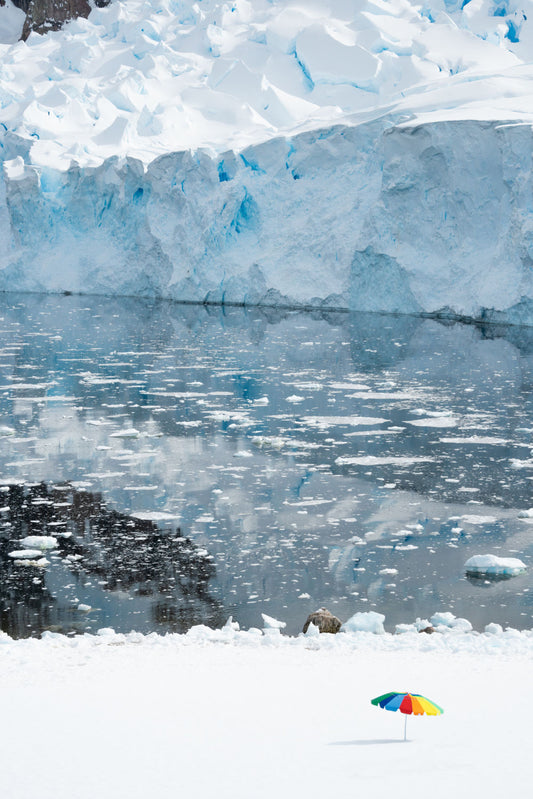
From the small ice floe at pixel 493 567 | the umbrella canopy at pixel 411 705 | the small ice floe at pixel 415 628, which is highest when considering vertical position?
the umbrella canopy at pixel 411 705

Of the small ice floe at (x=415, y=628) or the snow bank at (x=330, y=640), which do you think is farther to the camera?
the small ice floe at (x=415, y=628)

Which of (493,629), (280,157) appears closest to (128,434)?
(493,629)

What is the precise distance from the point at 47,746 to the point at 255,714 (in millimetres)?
769

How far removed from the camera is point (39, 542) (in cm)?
608

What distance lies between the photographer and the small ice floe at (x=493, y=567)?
5.62 m

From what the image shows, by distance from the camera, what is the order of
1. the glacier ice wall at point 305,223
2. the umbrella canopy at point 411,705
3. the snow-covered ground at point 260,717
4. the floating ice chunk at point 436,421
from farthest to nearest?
the glacier ice wall at point 305,223, the floating ice chunk at point 436,421, the umbrella canopy at point 411,705, the snow-covered ground at point 260,717

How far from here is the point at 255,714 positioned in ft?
Result: 11.0

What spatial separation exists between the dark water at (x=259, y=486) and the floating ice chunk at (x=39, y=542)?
6cm

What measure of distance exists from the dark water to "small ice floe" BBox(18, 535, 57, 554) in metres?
0.06

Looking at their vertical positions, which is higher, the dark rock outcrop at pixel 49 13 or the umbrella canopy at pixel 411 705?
the dark rock outcrop at pixel 49 13

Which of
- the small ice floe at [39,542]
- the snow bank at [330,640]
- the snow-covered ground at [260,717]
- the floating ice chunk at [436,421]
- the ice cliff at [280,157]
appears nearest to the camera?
the snow-covered ground at [260,717]

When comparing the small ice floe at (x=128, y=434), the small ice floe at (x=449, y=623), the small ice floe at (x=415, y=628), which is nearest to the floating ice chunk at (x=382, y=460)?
the small ice floe at (x=128, y=434)

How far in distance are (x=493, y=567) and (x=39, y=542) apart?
2952mm

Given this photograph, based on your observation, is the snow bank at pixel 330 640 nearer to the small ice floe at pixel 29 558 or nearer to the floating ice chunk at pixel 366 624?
the floating ice chunk at pixel 366 624
